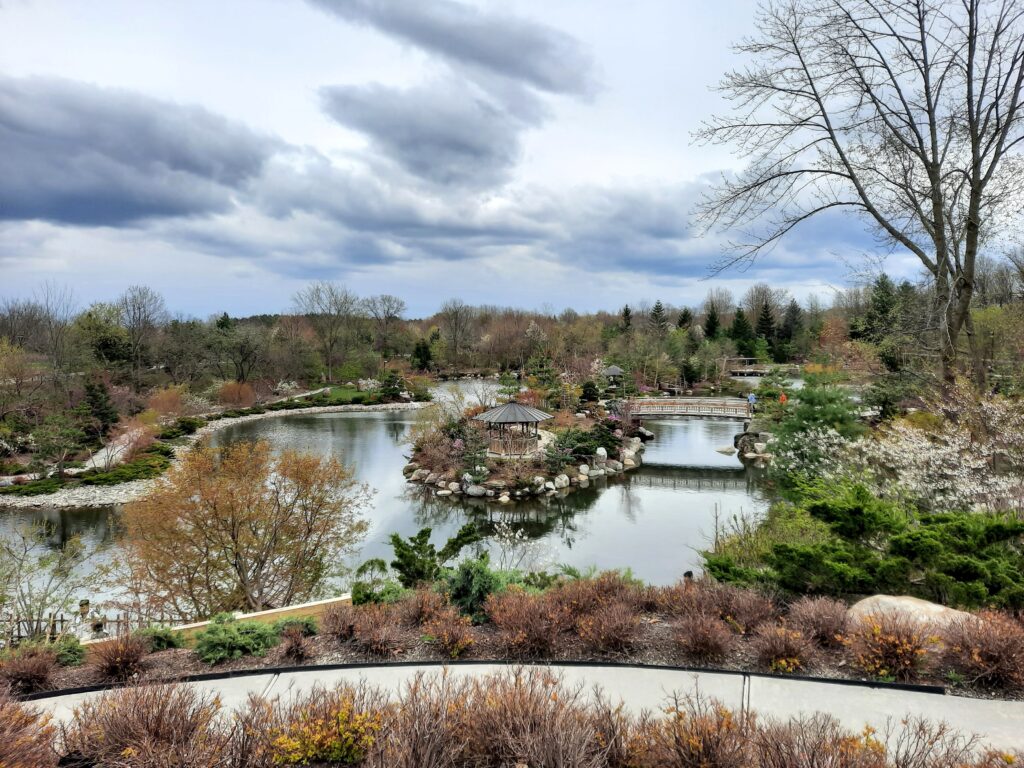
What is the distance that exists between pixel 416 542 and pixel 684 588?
11.6 ft

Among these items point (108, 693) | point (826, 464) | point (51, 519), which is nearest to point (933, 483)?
point (826, 464)

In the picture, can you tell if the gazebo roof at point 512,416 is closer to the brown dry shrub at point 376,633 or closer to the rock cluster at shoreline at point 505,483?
the rock cluster at shoreline at point 505,483

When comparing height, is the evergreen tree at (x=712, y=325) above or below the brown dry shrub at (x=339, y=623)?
above

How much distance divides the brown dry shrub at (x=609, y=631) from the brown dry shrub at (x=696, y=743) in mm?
1365

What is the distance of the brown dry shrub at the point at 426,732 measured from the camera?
2.02m

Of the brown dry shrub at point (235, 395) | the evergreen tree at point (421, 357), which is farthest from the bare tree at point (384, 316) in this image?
the brown dry shrub at point (235, 395)

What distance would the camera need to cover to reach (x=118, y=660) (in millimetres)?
3654

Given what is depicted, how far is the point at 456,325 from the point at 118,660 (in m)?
43.1

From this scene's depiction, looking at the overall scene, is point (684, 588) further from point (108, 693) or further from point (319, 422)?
point (319, 422)

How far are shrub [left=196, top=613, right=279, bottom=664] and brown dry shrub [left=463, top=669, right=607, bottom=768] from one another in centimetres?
248

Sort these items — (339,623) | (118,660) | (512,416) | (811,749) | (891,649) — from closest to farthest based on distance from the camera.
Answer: (811,749), (891,649), (118,660), (339,623), (512,416)

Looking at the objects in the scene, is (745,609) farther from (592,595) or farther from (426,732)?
(426,732)

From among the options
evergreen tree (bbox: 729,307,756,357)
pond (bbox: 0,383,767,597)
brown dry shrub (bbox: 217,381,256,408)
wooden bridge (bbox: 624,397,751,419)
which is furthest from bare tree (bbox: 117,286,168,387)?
evergreen tree (bbox: 729,307,756,357)

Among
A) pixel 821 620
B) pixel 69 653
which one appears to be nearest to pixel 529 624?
pixel 821 620
